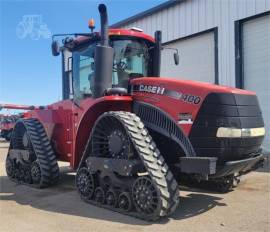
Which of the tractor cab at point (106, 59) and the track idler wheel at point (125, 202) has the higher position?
the tractor cab at point (106, 59)

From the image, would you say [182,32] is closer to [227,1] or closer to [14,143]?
[227,1]

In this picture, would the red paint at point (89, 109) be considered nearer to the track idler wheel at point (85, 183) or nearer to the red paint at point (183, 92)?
the red paint at point (183, 92)

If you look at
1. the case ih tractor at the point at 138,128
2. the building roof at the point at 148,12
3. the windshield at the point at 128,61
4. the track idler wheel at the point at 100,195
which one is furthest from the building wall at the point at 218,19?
the track idler wheel at the point at 100,195

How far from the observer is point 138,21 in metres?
17.6

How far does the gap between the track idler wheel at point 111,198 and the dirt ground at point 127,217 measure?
170mm

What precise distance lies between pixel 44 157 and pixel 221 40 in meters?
8.04

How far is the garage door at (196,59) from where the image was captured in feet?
47.9

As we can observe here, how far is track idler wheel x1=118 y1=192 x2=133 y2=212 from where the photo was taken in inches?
241

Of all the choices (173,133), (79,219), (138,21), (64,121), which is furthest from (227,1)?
(79,219)

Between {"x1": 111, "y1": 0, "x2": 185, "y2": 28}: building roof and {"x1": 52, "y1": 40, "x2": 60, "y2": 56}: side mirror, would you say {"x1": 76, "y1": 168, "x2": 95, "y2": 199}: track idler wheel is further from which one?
{"x1": 111, "y1": 0, "x2": 185, "y2": 28}: building roof

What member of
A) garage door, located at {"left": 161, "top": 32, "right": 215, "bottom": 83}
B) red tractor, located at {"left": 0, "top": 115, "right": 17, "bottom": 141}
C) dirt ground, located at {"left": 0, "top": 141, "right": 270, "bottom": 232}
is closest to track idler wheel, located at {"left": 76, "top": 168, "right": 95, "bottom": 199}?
dirt ground, located at {"left": 0, "top": 141, "right": 270, "bottom": 232}

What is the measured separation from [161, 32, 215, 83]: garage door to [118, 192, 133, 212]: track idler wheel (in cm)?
906

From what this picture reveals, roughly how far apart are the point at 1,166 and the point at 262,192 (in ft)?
28.6

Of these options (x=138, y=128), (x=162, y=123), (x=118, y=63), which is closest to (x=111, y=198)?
(x=138, y=128)
